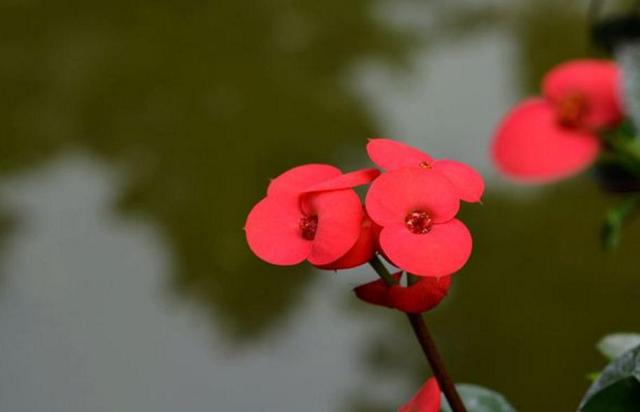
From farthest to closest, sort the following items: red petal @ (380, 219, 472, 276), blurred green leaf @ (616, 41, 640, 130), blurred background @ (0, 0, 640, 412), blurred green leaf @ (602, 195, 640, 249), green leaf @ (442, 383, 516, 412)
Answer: blurred background @ (0, 0, 640, 412) < blurred green leaf @ (602, 195, 640, 249) < blurred green leaf @ (616, 41, 640, 130) < green leaf @ (442, 383, 516, 412) < red petal @ (380, 219, 472, 276)

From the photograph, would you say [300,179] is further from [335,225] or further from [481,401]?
[481,401]

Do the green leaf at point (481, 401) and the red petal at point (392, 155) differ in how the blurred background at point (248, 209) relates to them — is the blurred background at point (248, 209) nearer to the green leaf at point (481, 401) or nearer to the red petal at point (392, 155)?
the green leaf at point (481, 401)

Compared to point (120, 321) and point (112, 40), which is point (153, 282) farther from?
point (112, 40)

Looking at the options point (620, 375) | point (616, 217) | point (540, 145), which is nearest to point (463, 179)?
point (620, 375)

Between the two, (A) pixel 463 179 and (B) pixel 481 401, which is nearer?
(A) pixel 463 179

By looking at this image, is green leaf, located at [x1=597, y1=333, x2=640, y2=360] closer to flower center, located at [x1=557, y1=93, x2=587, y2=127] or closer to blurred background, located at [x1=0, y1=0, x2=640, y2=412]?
flower center, located at [x1=557, y1=93, x2=587, y2=127]

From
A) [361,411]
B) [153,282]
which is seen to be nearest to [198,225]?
[153,282]

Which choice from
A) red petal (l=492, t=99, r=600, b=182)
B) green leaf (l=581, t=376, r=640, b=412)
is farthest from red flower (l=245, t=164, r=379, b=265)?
red petal (l=492, t=99, r=600, b=182)
